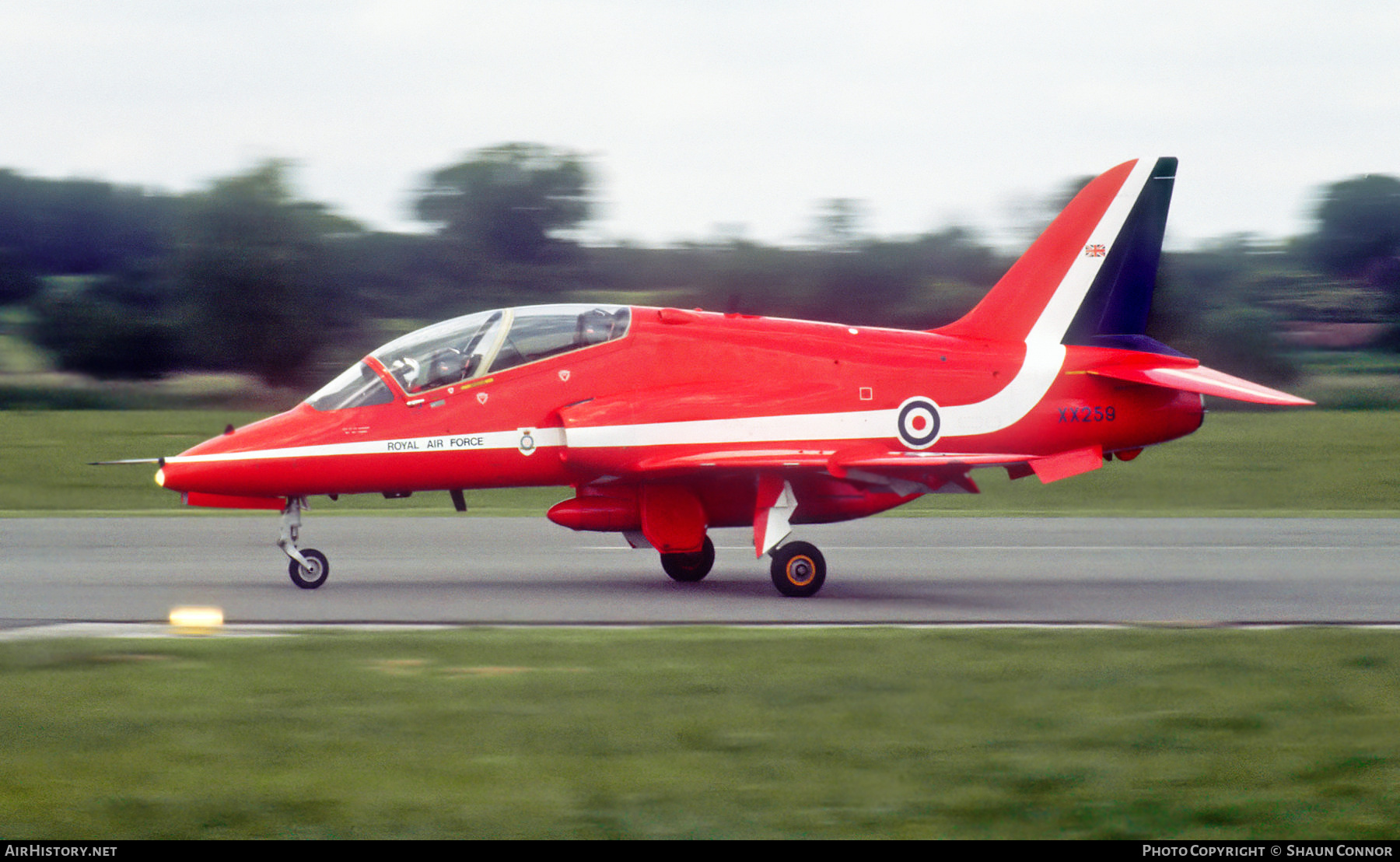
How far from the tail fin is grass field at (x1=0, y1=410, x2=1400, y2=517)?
5031mm

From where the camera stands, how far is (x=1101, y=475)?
23734 mm

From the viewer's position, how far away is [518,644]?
30.7 ft

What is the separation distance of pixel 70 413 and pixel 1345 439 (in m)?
25.5

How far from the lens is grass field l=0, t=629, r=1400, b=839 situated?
5.61 meters

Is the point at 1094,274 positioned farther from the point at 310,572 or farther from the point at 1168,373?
the point at 310,572

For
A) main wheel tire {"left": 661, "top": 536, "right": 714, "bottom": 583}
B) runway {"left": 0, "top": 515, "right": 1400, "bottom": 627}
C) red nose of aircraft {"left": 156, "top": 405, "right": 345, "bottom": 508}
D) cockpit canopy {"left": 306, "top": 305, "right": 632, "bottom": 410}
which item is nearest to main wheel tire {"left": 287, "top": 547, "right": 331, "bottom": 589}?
runway {"left": 0, "top": 515, "right": 1400, "bottom": 627}

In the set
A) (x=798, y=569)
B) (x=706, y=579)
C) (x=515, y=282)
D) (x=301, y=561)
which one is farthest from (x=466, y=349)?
(x=515, y=282)

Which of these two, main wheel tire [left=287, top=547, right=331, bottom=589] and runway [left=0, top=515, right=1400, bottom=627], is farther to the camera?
main wheel tire [left=287, top=547, right=331, bottom=589]

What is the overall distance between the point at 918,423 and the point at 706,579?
8.38 feet

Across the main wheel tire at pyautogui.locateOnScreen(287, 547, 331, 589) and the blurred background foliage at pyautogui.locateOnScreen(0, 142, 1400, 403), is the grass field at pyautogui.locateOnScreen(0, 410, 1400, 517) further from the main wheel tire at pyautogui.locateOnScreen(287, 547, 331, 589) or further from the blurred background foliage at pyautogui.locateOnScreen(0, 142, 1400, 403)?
the main wheel tire at pyautogui.locateOnScreen(287, 547, 331, 589)

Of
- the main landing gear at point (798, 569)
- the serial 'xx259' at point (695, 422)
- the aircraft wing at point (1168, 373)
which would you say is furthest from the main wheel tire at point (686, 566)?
the aircraft wing at point (1168, 373)

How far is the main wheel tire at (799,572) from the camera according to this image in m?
12.6

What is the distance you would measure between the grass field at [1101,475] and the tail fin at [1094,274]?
503cm

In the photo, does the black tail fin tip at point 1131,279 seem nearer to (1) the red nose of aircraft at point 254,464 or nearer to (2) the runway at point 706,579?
(2) the runway at point 706,579
